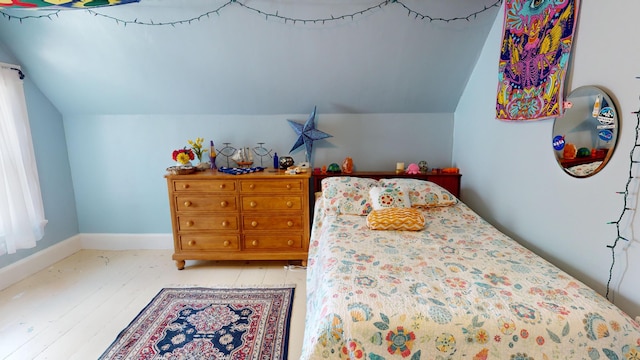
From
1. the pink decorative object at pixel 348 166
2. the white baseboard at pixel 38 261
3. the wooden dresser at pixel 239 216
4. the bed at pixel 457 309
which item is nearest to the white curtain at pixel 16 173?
the white baseboard at pixel 38 261

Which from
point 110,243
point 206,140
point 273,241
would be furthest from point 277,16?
point 110,243

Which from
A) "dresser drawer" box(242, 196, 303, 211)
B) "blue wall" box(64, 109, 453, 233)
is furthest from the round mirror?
"dresser drawer" box(242, 196, 303, 211)

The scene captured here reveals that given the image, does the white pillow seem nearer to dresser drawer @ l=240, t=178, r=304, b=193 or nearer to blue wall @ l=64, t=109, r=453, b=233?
dresser drawer @ l=240, t=178, r=304, b=193

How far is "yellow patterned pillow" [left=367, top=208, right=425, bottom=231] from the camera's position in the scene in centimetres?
200

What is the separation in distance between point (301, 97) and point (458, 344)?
7.68 feet

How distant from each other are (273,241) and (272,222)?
0.58 ft

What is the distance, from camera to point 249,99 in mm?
2906

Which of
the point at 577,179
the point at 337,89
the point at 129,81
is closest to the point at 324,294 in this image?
the point at 577,179

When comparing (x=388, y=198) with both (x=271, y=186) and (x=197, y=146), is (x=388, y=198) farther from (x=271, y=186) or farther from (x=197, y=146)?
(x=197, y=146)

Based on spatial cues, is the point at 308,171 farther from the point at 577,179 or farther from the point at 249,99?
the point at 577,179

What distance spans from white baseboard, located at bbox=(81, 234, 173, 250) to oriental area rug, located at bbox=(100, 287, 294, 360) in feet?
3.13

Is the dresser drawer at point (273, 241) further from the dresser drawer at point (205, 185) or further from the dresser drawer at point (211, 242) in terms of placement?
the dresser drawer at point (205, 185)

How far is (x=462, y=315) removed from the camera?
1.13 meters

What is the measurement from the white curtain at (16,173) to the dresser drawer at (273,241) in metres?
1.78
